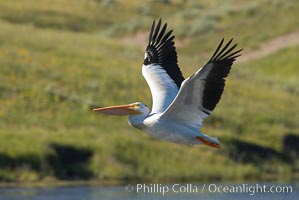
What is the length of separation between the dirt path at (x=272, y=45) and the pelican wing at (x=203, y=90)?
28.8m

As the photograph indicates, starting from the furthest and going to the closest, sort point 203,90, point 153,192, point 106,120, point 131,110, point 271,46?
point 271,46 < point 106,120 < point 153,192 < point 131,110 < point 203,90

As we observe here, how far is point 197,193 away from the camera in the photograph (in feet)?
53.7

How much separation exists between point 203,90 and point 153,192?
7.09 m

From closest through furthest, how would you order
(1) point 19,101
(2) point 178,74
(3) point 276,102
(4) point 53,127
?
(2) point 178,74 < (4) point 53,127 < (1) point 19,101 < (3) point 276,102

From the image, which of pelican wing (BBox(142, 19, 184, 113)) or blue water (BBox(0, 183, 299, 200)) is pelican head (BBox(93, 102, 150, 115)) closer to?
pelican wing (BBox(142, 19, 184, 113))

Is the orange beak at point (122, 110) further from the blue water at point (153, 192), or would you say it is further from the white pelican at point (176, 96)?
the blue water at point (153, 192)

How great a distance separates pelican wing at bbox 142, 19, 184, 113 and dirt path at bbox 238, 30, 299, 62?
2711 cm

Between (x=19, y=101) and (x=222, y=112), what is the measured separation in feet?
16.5

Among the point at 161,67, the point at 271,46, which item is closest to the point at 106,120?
the point at 161,67

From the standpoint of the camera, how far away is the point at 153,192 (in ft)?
56.0

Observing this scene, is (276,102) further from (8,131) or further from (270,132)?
(8,131)

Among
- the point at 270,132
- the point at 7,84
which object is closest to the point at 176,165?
the point at 270,132

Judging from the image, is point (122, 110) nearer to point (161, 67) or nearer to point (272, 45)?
point (161, 67)

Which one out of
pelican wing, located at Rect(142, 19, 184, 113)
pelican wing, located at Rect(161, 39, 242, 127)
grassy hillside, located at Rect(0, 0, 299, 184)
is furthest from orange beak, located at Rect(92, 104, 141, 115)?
grassy hillside, located at Rect(0, 0, 299, 184)
